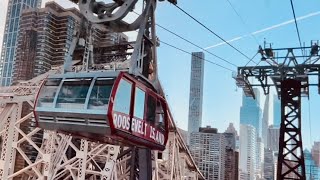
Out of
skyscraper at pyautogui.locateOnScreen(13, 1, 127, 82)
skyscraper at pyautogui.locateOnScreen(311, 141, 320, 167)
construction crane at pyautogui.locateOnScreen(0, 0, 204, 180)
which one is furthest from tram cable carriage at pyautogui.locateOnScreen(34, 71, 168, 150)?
skyscraper at pyautogui.locateOnScreen(311, 141, 320, 167)

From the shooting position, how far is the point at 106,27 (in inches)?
476

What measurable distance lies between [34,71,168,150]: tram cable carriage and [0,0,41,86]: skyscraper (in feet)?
152

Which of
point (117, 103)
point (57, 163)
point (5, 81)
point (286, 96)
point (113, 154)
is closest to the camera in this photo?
point (117, 103)

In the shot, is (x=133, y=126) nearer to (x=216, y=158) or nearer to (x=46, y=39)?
(x=46, y=39)

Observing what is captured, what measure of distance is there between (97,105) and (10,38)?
5684 centimetres

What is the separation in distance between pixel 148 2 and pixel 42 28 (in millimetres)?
35283

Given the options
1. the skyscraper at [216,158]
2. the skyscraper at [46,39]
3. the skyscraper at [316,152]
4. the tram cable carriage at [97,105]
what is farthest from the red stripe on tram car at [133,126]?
the skyscraper at [316,152]

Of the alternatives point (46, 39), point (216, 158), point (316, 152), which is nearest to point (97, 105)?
point (46, 39)

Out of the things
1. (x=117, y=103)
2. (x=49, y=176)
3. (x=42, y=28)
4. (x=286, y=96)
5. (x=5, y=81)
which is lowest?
(x=49, y=176)

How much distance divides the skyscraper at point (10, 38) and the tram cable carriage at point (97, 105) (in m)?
46.3

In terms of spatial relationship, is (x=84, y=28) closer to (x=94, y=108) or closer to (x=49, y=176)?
(x=94, y=108)

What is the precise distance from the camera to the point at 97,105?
9.73 metres

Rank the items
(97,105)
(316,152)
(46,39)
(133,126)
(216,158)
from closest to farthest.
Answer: (97,105) → (133,126) → (46,39) → (216,158) → (316,152)

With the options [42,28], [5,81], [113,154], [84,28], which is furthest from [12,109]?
[5,81]
